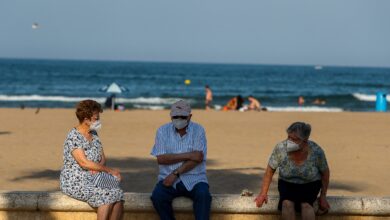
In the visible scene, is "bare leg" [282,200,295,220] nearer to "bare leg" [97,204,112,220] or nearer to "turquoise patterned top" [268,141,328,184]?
"turquoise patterned top" [268,141,328,184]

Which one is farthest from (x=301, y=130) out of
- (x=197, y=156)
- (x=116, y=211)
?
(x=116, y=211)

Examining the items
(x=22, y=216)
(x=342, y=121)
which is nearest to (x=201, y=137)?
(x=22, y=216)

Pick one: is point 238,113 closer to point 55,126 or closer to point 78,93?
point 55,126

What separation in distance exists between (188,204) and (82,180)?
859 mm

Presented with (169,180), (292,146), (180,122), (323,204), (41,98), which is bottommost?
(41,98)

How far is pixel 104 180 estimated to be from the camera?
6.58m

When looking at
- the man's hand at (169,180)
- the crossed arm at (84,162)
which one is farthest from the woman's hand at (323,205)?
the crossed arm at (84,162)

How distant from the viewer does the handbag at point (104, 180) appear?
657 centimetres

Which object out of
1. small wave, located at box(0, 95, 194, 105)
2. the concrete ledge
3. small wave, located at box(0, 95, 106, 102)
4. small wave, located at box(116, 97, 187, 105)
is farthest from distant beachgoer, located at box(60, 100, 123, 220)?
small wave, located at box(116, 97, 187, 105)

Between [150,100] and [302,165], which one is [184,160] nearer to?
[302,165]

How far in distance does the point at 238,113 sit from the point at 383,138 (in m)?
9.05

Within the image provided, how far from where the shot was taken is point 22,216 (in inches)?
267

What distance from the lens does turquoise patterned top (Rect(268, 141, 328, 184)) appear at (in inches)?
258

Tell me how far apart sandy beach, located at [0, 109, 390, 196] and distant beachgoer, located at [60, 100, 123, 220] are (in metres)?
3.58
